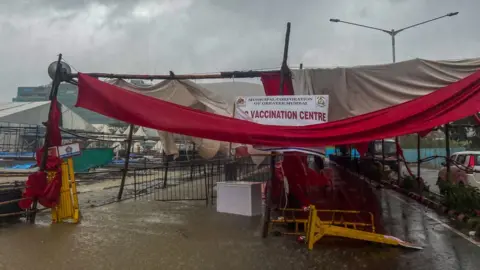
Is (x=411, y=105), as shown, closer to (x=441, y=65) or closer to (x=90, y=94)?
(x=441, y=65)

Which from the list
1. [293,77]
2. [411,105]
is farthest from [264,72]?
[411,105]

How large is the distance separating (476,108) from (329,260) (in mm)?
3075

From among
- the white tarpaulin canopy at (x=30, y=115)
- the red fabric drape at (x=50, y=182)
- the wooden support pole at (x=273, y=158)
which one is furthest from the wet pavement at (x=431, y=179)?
the white tarpaulin canopy at (x=30, y=115)

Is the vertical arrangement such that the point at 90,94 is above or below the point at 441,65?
below

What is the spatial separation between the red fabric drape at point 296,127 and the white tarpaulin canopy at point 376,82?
187 centimetres

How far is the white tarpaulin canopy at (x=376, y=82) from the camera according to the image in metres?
7.32

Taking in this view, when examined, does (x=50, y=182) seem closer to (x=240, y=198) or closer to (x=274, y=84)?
(x=240, y=198)

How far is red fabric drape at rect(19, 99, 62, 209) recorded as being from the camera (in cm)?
839

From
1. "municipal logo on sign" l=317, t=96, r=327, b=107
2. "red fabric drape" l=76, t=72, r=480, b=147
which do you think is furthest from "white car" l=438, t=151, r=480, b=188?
"red fabric drape" l=76, t=72, r=480, b=147

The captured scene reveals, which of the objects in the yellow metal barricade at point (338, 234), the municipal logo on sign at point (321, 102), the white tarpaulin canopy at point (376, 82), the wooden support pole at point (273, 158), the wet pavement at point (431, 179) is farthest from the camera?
the wet pavement at point (431, 179)

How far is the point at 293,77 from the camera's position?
8.26m

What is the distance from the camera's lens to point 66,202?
8820 millimetres

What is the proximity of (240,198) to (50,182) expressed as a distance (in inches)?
178

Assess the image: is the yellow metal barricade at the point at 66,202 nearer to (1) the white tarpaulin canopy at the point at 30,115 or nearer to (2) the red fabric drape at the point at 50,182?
(2) the red fabric drape at the point at 50,182
